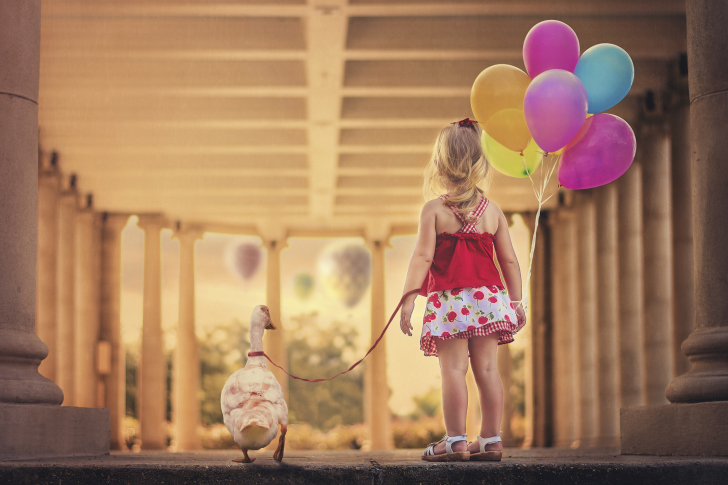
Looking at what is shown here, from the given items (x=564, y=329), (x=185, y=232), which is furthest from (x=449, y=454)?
(x=185, y=232)

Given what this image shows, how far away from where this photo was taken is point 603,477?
5.74 m

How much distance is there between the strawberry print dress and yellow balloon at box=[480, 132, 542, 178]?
1.16 meters

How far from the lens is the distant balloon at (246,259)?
3328cm

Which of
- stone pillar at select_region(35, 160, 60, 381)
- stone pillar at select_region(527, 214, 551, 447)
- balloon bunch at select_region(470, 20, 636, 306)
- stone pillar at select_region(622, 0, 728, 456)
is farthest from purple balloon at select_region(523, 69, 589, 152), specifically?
stone pillar at select_region(527, 214, 551, 447)

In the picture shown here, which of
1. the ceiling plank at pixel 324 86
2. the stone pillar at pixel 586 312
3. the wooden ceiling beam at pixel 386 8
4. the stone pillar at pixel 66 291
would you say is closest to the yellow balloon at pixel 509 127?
the wooden ceiling beam at pixel 386 8

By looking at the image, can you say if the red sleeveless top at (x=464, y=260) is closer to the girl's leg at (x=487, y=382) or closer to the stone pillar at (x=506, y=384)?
the girl's leg at (x=487, y=382)

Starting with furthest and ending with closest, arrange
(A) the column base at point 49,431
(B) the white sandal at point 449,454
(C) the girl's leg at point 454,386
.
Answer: (A) the column base at point 49,431 < (C) the girl's leg at point 454,386 < (B) the white sandal at point 449,454

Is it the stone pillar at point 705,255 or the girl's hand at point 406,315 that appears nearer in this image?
the girl's hand at point 406,315

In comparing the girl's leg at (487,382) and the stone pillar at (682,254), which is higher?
the stone pillar at (682,254)

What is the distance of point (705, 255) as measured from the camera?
7977 mm

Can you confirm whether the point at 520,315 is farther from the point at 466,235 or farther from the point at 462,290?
the point at 466,235

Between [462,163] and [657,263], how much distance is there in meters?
16.3

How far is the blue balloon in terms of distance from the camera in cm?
787

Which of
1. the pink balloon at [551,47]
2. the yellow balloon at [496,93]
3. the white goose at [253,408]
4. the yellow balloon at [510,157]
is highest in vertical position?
the pink balloon at [551,47]
